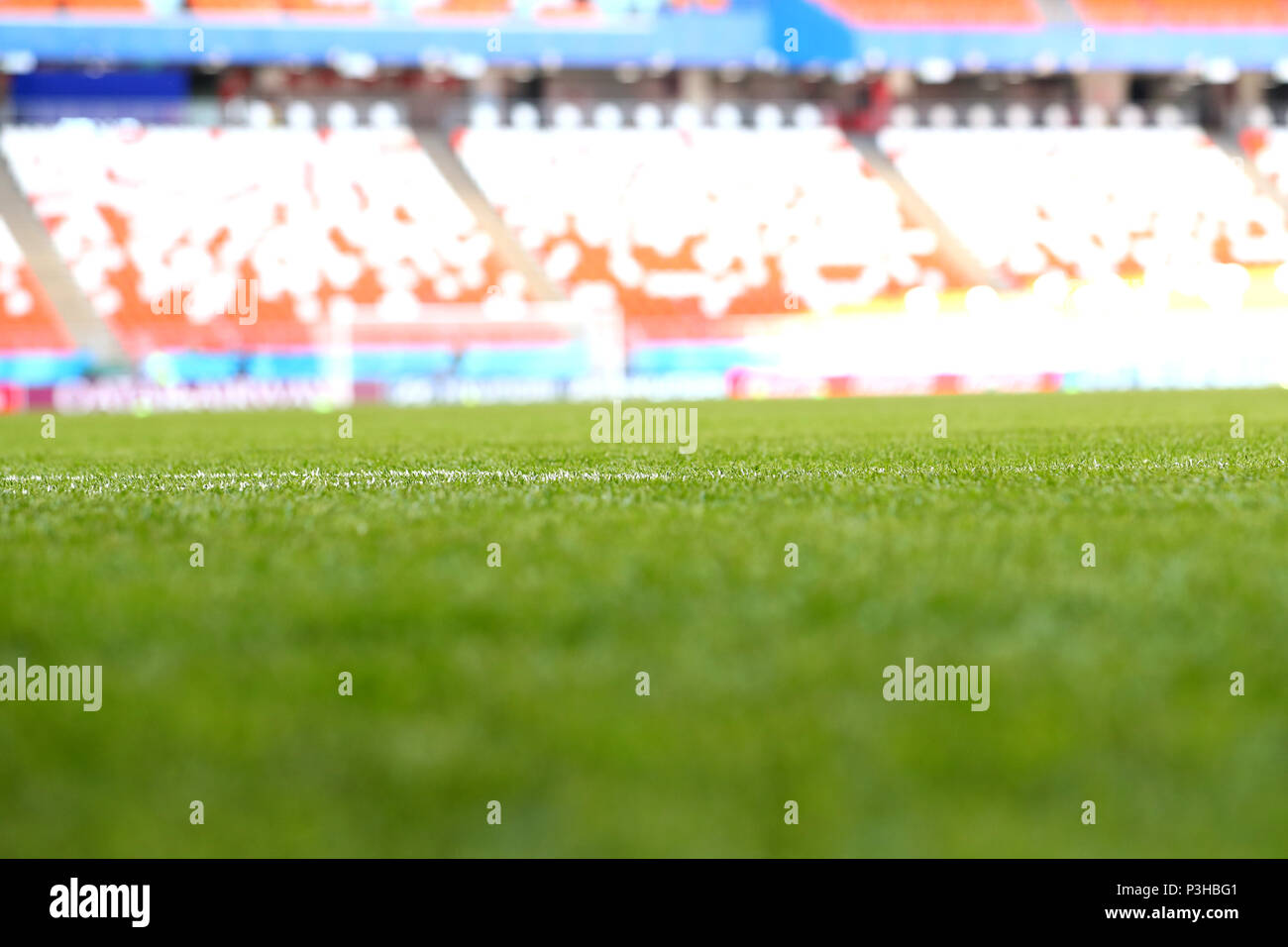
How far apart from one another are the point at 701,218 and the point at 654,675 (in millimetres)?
30593

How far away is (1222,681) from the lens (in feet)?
8.60

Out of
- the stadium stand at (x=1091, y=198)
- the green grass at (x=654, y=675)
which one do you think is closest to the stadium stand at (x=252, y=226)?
the stadium stand at (x=1091, y=198)

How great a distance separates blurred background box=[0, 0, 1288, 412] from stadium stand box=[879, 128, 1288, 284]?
84 mm

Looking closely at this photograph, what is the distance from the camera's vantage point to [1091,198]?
112 ft

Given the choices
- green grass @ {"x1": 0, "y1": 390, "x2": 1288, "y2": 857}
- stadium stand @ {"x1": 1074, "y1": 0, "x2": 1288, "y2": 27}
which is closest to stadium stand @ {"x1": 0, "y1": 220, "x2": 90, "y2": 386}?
green grass @ {"x1": 0, "y1": 390, "x2": 1288, "y2": 857}

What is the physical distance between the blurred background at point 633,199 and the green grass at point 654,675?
2156cm

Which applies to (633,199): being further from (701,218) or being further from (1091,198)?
(1091,198)

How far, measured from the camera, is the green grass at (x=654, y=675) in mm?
2004

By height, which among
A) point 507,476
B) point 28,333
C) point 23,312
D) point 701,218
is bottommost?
point 507,476

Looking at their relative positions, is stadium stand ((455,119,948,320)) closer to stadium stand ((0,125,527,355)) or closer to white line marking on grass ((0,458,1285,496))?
stadium stand ((0,125,527,355))

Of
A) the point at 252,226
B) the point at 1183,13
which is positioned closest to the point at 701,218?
the point at 252,226

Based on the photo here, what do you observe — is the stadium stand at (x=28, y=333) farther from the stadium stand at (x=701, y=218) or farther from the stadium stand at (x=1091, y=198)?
the stadium stand at (x=1091, y=198)
